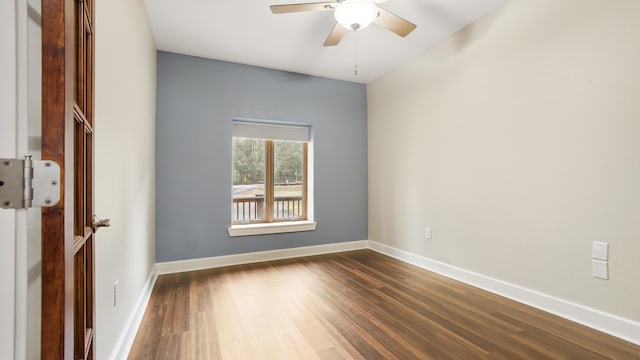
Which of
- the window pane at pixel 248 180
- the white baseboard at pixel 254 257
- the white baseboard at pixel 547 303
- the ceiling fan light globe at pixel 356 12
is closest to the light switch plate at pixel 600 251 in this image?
the white baseboard at pixel 547 303

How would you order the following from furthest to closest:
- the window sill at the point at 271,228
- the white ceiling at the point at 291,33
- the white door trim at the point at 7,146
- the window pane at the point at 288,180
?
the window pane at the point at 288,180, the window sill at the point at 271,228, the white ceiling at the point at 291,33, the white door trim at the point at 7,146

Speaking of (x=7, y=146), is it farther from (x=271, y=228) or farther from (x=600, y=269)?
(x=271, y=228)

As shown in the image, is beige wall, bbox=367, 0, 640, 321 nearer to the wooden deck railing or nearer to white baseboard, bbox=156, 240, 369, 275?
white baseboard, bbox=156, 240, 369, 275

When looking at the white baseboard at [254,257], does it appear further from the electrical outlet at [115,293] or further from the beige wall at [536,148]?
the electrical outlet at [115,293]

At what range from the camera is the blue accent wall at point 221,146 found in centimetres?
334

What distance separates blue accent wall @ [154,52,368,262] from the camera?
11.0 ft

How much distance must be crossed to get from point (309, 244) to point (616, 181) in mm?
3092

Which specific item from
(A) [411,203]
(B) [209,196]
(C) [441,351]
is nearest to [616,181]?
(C) [441,351]

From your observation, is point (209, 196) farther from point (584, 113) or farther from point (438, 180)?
point (584, 113)

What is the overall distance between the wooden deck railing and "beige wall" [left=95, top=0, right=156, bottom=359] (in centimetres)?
132

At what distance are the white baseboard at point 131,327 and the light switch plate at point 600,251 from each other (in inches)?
119

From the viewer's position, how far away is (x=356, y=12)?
6.61 ft

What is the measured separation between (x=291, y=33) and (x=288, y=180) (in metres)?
1.91

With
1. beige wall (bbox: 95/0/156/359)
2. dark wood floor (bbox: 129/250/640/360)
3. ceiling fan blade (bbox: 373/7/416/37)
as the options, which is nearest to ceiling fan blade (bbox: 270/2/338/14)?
ceiling fan blade (bbox: 373/7/416/37)
